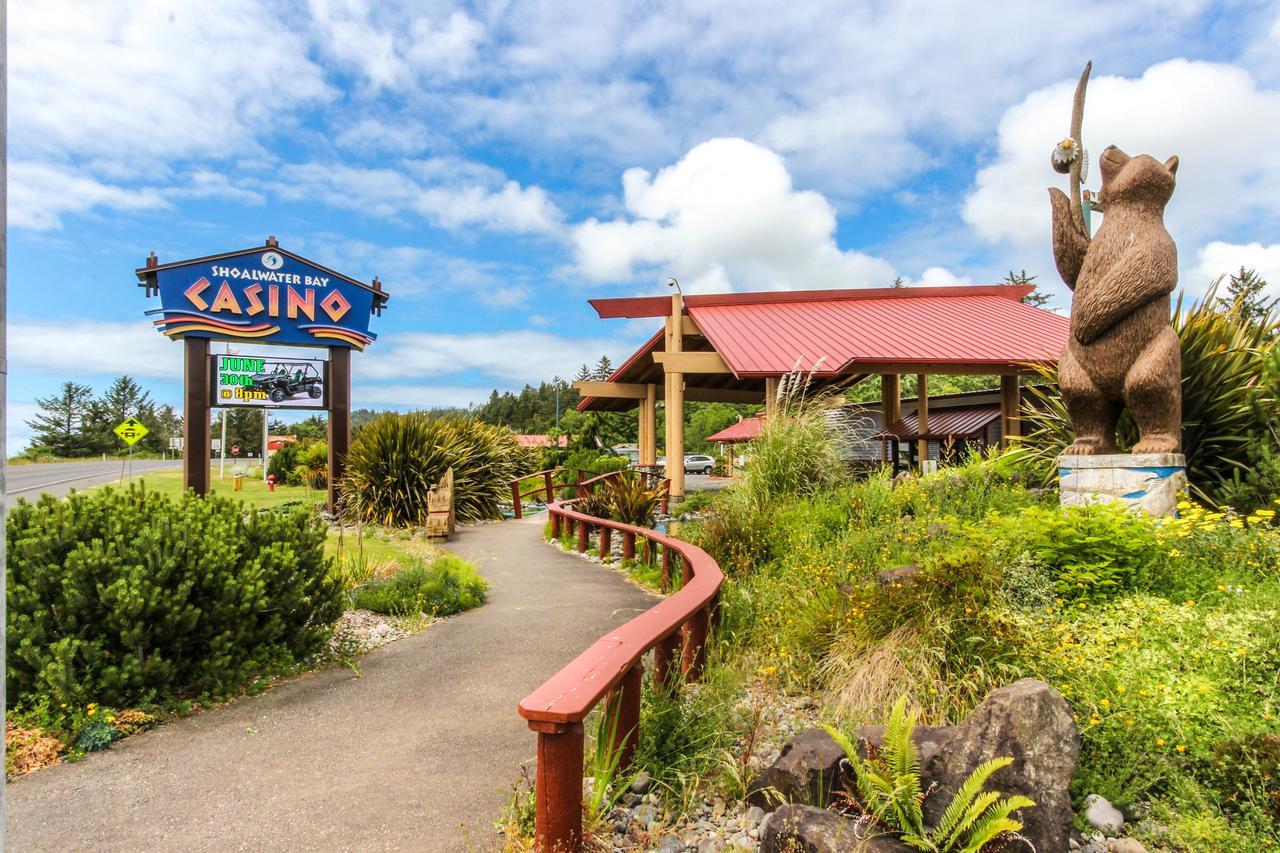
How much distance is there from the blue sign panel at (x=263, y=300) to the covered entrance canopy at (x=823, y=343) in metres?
5.64

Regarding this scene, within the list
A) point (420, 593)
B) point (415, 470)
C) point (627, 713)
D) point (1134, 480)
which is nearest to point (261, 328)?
point (415, 470)

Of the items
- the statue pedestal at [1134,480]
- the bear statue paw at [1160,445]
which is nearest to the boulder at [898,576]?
the statue pedestal at [1134,480]

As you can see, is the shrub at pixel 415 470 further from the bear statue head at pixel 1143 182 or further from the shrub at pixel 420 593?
the bear statue head at pixel 1143 182

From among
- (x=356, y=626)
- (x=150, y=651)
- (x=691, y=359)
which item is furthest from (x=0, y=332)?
(x=691, y=359)

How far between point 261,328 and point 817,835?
16269 millimetres

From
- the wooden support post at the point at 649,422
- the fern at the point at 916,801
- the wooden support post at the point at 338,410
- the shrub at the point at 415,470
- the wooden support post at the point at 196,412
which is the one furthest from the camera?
the wooden support post at the point at 649,422

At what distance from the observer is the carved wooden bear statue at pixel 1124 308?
20.4 feet

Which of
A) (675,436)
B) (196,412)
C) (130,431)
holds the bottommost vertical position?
(675,436)

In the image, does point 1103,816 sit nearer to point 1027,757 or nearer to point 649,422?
point 1027,757

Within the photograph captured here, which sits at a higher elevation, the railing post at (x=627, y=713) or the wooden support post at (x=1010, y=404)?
the wooden support post at (x=1010, y=404)

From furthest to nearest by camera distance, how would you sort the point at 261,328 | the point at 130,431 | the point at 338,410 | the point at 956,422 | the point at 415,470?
1. the point at 130,431
2. the point at 956,422
3. the point at 338,410
4. the point at 261,328
5. the point at 415,470

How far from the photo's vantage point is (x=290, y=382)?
15938mm

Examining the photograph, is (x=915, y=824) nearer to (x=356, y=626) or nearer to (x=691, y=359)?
(x=356, y=626)

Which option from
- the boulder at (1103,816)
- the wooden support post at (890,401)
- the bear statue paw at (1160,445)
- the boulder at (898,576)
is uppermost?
the wooden support post at (890,401)
